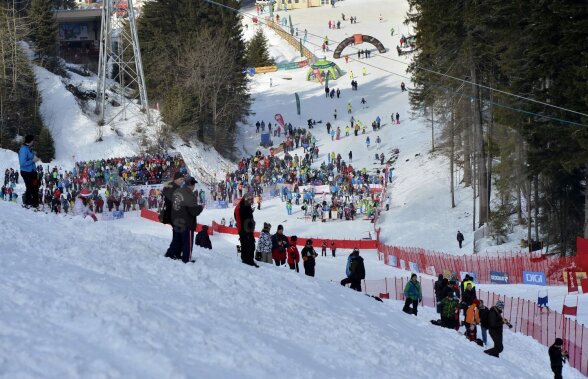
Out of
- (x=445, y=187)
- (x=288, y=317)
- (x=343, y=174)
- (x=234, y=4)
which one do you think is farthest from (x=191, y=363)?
(x=234, y=4)

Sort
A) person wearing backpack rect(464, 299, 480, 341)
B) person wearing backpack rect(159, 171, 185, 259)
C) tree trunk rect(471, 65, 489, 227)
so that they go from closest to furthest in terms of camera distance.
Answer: person wearing backpack rect(159, 171, 185, 259) < person wearing backpack rect(464, 299, 480, 341) < tree trunk rect(471, 65, 489, 227)

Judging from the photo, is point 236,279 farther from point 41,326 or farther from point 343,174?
point 343,174

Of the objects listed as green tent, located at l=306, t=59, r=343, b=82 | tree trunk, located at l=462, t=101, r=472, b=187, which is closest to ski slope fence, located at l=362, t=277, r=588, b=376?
tree trunk, located at l=462, t=101, r=472, b=187

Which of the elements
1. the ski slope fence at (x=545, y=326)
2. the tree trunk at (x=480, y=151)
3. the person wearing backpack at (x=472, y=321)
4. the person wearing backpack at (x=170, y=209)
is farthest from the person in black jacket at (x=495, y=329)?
the tree trunk at (x=480, y=151)

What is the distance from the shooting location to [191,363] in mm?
8664

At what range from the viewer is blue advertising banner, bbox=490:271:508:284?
93.3ft

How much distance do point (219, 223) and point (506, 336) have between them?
26670 mm

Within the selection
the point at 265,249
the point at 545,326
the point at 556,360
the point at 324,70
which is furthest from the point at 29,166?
the point at 324,70

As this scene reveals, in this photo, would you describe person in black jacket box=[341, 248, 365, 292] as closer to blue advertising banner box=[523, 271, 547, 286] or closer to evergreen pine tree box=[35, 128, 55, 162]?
blue advertising banner box=[523, 271, 547, 286]

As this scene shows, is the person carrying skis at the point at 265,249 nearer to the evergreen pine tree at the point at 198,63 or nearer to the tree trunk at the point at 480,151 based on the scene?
the tree trunk at the point at 480,151

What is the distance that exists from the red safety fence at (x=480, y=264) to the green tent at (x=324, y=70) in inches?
1911

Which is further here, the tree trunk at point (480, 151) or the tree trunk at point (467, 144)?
the tree trunk at point (467, 144)

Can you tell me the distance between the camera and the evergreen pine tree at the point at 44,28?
59625 mm

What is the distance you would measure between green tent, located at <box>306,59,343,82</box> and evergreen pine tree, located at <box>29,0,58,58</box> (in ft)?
91.4
